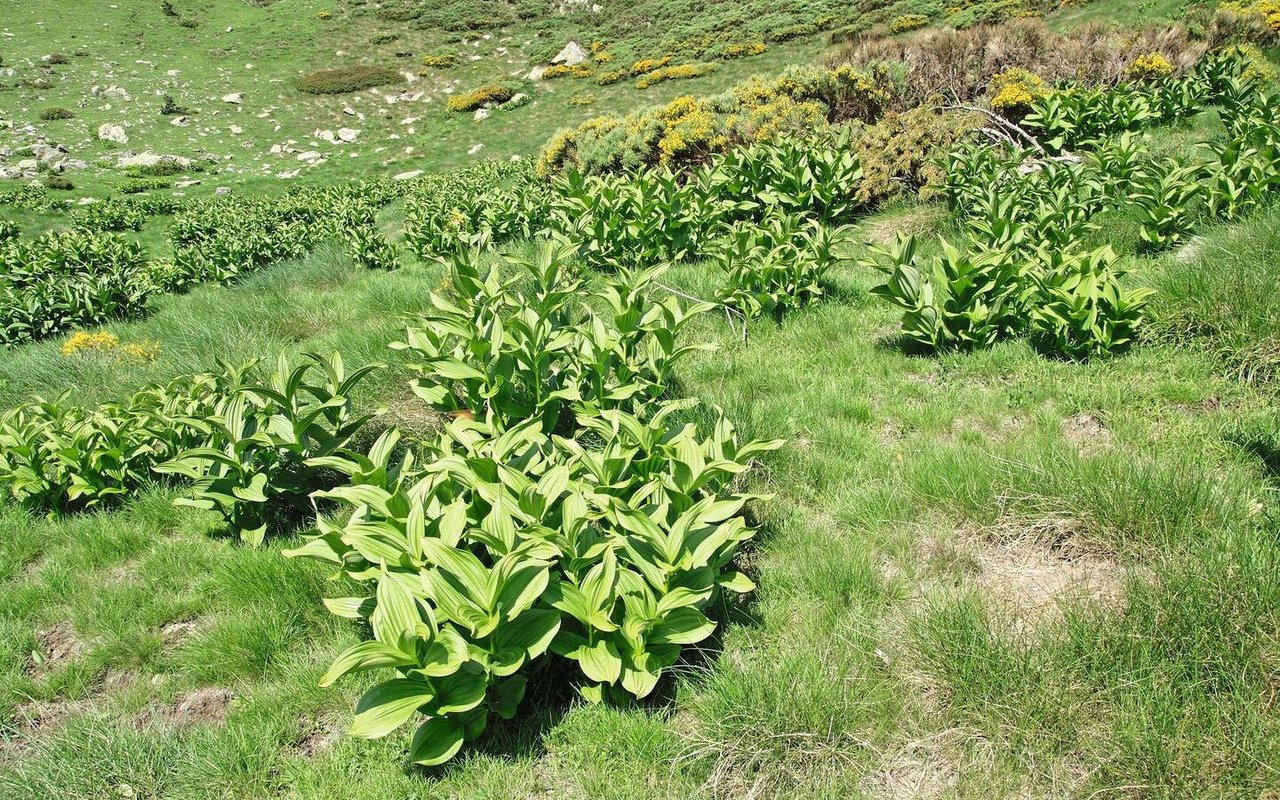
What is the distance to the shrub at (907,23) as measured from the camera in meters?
24.6

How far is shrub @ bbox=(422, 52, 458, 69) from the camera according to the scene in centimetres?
3409

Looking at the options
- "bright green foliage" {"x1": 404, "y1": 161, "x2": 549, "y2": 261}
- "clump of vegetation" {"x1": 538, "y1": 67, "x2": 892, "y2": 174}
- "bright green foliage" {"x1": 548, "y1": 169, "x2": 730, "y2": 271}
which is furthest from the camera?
"clump of vegetation" {"x1": 538, "y1": 67, "x2": 892, "y2": 174}

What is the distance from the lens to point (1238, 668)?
1.97 meters

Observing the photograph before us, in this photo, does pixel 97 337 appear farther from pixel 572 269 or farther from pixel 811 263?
pixel 811 263

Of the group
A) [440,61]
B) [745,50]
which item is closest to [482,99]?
[440,61]

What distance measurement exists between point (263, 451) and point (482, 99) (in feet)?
90.8

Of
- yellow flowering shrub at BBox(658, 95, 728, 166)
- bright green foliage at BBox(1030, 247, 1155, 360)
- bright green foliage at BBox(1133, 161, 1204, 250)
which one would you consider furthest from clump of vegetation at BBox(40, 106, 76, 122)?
bright green foliage at BBox(1133, 161, 1204, 250)

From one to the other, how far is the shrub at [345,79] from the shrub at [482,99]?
5801mm

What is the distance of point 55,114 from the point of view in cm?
2578

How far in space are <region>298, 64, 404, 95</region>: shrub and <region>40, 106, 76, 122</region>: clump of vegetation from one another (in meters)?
8.65

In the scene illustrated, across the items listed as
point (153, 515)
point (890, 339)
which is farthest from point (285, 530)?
point (890, 339)

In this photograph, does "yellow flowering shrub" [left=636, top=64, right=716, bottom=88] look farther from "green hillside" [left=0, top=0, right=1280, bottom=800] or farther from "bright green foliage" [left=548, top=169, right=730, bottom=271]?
"bright green foliage" [left=548, top=169, right=730, bottom=271]

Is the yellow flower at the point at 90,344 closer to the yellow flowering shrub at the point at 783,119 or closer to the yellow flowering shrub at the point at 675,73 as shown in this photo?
the yellow flowering shrub at the point at 783,119

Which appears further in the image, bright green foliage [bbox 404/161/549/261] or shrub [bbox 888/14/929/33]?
shrub [bbox 888/14/929/33]
